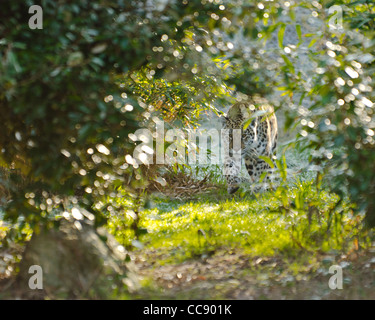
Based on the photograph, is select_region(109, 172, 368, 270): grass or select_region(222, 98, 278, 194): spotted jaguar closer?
select_region(109, 172, 368, 270): grass

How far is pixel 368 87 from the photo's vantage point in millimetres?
2623

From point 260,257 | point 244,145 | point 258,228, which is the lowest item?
point 244,145

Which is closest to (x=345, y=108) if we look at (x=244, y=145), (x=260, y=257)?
(x=260, y=257)

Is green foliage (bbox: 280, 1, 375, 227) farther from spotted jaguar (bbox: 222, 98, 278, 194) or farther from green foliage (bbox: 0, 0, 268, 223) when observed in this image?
spotted jaguar (bbox: 222, 98, 278, 194)

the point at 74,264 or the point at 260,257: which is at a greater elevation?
the point at 74,264

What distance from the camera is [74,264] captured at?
2818 mm

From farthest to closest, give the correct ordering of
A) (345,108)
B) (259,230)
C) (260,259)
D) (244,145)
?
1. (244,145)
2. (259,230)
3. (260,259)
4. (345,108)

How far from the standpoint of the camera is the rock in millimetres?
2752

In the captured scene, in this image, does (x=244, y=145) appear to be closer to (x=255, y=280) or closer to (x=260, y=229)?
(x=260, y=229)

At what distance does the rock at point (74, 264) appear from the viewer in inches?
108

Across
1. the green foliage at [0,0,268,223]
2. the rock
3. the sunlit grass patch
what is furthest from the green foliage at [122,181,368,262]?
the green foliage at [0,0,268,223]

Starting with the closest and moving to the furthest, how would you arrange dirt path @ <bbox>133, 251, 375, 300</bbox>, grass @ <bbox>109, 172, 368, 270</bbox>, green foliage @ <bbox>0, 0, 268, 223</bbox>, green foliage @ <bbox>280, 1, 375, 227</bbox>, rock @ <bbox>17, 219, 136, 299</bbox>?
green foliage @ <bbox>0, 0, 268, 223</bbox>
green foliage @ <bbox>280, 1, 375, 227</bbox>
rock @ <bbox>17, 219, 136, 299</bbox>
dirt path @ <bbox>133, 251, 375, 300</bbox>
grass @ <bbox>109, 172, 368, 270</bbox>
